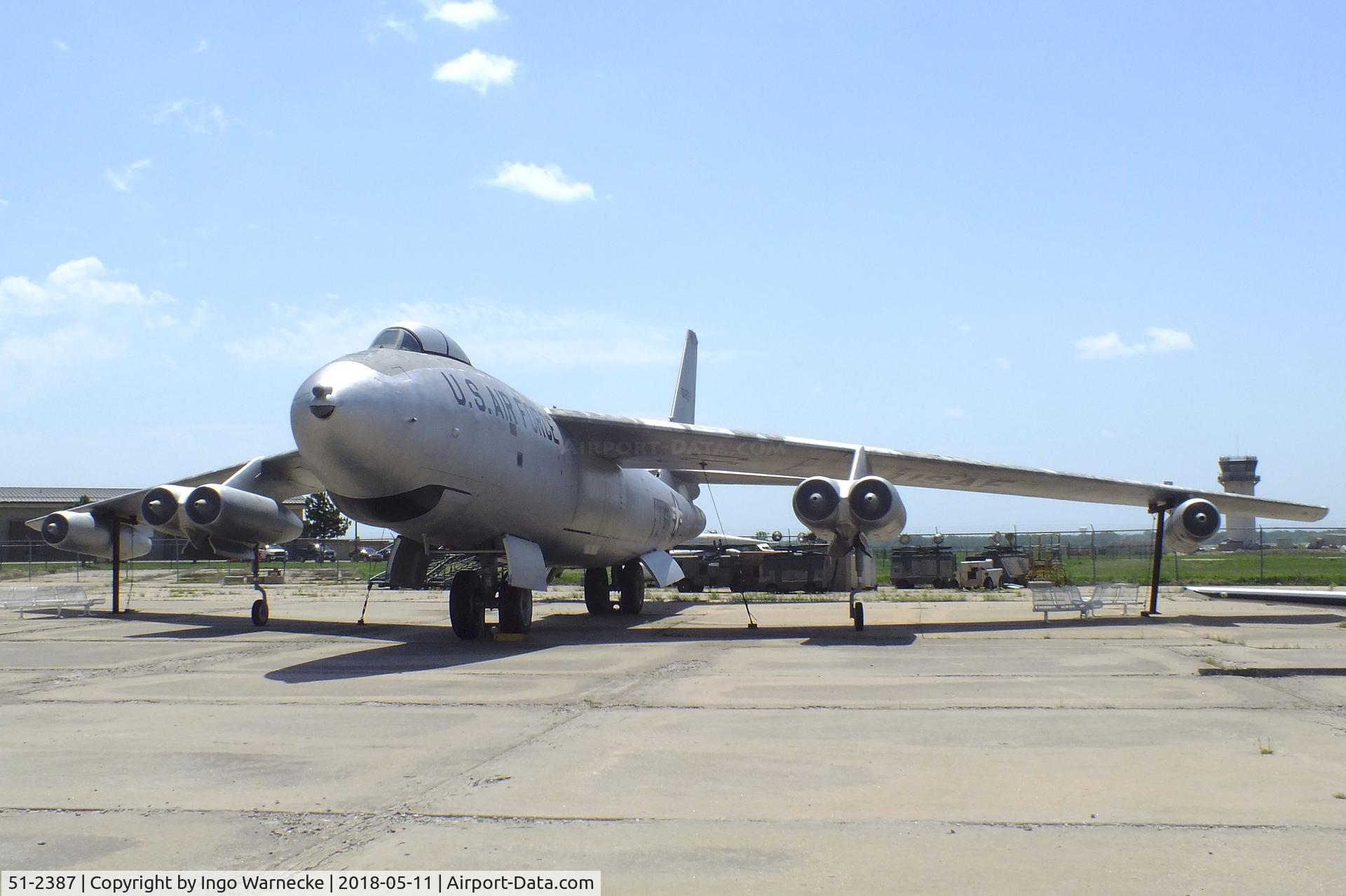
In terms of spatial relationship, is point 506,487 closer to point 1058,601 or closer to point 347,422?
point 347,422

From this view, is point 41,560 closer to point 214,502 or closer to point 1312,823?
point 214,502

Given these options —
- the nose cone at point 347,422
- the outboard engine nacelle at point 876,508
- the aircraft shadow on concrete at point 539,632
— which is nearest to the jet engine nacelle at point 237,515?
the aircraft shadow on concrete at point 539,632

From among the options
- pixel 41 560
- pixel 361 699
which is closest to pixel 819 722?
pixel 361 699

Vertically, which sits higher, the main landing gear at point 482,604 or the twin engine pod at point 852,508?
the twin engine pod at point 852,508

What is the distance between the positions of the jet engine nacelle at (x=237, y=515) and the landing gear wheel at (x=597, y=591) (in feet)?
19.0

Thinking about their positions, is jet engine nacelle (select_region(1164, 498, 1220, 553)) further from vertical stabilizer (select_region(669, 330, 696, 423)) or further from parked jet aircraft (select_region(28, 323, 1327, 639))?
vertical stabilizer (select_region(669, 330, 696, 423))

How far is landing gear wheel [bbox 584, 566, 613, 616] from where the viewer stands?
70.4ft

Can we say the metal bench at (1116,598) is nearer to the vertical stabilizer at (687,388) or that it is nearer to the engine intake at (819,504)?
the engine intake at (819,504)

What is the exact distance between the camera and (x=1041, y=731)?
709cm

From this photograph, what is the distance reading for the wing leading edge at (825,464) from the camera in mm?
17109

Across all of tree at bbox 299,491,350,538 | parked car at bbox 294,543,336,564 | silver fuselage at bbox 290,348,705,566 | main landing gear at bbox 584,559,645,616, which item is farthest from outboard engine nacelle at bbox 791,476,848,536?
tree at bbox 299,491,350,538

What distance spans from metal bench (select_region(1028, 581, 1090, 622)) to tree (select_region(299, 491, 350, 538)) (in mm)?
66974

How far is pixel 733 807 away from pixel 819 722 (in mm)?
2601

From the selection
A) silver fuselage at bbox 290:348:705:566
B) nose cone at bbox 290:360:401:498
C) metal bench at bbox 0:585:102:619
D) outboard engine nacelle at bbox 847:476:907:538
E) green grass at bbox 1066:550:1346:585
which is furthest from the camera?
green grass at bbox 1066:550:1346:585
